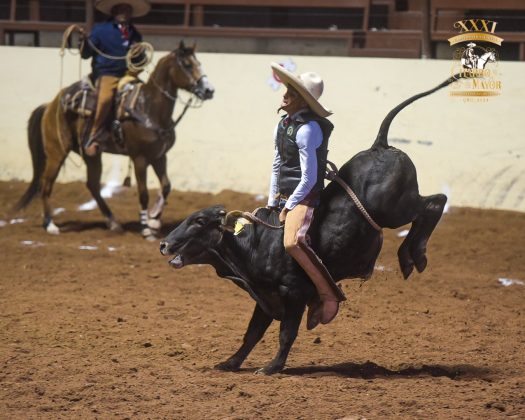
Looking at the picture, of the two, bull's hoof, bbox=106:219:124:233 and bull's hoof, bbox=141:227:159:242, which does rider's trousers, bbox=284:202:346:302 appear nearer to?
bull's hoof, bbox=141:227:159:242

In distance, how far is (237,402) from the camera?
5.07 m

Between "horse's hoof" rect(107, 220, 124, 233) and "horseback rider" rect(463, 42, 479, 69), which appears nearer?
"horse's hoof" rect(107, 220, 124, 233)

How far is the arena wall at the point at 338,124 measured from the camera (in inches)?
456

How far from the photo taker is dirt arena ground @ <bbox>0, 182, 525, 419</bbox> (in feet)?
16.7

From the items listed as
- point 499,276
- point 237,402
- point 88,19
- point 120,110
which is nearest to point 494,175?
point 499,276

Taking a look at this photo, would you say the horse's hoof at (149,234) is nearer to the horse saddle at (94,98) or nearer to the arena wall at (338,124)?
the horse saddle at (94,98)

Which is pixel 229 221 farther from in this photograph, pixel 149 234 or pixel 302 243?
pixel 149 234

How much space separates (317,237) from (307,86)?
85 centimetres

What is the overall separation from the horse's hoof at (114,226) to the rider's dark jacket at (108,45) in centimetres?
165

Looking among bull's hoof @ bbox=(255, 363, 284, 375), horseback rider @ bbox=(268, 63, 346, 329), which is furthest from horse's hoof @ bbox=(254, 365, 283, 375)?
horseback rider @ bbox=(268, 63, 346, 329)

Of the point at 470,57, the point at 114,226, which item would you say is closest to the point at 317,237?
the point at 114,226

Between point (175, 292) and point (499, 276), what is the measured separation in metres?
2.97

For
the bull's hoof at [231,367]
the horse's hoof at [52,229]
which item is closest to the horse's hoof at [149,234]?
the horse's hoof at [52,229]

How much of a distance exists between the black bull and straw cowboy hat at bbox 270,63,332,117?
1.46 ft
